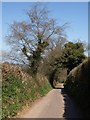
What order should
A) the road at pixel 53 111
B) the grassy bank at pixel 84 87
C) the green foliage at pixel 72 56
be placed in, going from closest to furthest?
1. the grassy bank at pixel 84 87
2. the road at pixel 53 111
3. the green foliage at pixel 72 56

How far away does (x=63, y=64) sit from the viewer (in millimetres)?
61125

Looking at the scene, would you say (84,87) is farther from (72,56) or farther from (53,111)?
(72,56)

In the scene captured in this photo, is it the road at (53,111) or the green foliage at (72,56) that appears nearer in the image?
the road at (53,111)

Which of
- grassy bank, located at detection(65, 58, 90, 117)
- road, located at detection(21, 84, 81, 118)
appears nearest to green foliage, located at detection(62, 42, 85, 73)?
road, located at detection(21, 84, 81, 118)

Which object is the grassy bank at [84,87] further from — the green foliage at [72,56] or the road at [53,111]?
the green foliage at [72,56]

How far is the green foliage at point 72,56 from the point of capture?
197 ft

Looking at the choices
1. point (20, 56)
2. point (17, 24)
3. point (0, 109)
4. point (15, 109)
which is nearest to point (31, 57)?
point (20, 56)

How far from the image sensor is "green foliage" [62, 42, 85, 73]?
60.0m

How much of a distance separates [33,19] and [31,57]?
498 cm

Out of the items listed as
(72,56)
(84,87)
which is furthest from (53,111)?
(72,56)

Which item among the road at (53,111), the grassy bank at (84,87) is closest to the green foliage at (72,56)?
the road at (53,111)

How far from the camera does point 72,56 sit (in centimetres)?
6041

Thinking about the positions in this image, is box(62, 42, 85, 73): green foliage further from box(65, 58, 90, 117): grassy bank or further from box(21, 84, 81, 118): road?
box(65, 58, 90, 117): grassy bank

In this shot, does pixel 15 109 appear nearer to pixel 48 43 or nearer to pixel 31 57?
pixel 31 57
